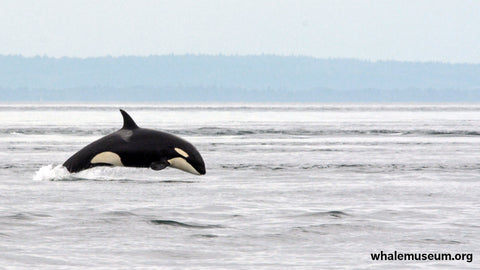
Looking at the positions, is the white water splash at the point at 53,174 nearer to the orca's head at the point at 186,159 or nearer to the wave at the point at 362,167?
the orca's head at the point at 186,159

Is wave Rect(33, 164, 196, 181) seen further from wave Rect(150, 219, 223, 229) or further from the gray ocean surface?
wave Rect(150, 219, 223, 229)

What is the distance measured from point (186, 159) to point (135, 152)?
148cm

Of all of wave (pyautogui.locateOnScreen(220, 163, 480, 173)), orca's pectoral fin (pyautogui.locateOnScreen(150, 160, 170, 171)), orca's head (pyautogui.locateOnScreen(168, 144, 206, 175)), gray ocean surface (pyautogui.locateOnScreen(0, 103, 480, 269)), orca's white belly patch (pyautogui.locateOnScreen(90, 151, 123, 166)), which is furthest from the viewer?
wave (pyautogui.locateOnScreen(220, 163, 480, 173))

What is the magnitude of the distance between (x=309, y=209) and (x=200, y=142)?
28536mm

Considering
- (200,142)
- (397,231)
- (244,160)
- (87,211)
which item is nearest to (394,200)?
(397,231)

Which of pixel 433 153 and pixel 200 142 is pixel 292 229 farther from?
pixel 200 142

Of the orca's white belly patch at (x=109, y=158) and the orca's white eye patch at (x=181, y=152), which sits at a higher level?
the orca's white eye patch at (x=181, y=152)

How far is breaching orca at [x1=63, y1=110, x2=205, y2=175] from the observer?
23.6 metres

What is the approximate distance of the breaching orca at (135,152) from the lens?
23.6 meters

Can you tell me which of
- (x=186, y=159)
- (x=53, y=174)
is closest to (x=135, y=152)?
(x=186, y=159)

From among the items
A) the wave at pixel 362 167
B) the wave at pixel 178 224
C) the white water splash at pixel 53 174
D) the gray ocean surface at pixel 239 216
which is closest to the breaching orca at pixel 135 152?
the white water splash at pixel 53 174

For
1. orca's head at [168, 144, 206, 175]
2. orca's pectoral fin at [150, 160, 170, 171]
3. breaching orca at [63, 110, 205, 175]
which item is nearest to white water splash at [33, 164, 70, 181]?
breaching orca at [63, 110, 205, 175]

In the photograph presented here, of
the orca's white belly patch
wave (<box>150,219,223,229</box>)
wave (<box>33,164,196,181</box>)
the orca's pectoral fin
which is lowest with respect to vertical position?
wave (<box>33,164,196,181</box>)

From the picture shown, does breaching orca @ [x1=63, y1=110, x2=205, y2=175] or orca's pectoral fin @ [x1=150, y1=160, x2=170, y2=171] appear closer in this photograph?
orca's pectoral fin @ [x1=150, y1=160, x2=170, y2=171]
